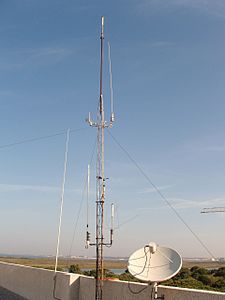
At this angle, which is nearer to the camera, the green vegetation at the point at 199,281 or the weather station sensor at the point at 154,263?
the weather station sensor at the point at 154,263

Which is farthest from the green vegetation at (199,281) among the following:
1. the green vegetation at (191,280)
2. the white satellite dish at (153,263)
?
the white satellite dish at (153,263)

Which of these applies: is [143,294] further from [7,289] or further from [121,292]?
[7,289]

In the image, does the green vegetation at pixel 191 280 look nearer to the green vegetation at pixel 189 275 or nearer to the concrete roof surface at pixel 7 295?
the green vegetation at pixel 189 275

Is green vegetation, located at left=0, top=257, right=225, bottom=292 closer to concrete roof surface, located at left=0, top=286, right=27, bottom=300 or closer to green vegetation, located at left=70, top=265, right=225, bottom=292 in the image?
green vegetation, located at left=70, top=265, right=225, bottom=292

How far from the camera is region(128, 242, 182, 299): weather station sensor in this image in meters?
9.09

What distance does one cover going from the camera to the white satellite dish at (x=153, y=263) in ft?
29.8

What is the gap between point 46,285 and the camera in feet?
47.6

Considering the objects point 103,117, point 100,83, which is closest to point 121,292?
point 103,117

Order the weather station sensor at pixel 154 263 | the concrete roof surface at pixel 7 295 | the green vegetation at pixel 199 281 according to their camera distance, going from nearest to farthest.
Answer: the weather station sensor at pixel 154 263 → the green vegetation at pixel 199 281 → the concrete roof surface at pixel 7 295

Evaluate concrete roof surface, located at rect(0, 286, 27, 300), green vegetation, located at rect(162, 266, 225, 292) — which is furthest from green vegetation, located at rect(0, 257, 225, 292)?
concrete roof surface, located at rect(0, 286, 27, 300)

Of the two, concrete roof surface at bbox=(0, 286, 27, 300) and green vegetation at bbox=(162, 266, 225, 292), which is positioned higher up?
green vegetation at bbox=(162, 266, 225, 292)

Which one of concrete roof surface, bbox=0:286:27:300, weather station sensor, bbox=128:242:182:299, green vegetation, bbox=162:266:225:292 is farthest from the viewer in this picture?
concrete roof surface, bbox=0:286:27:300

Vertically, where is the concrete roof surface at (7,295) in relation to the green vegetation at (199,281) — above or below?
below

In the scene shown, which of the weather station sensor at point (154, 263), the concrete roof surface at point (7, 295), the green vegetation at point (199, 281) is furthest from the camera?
the concrete roof surface at point (7, 295)
